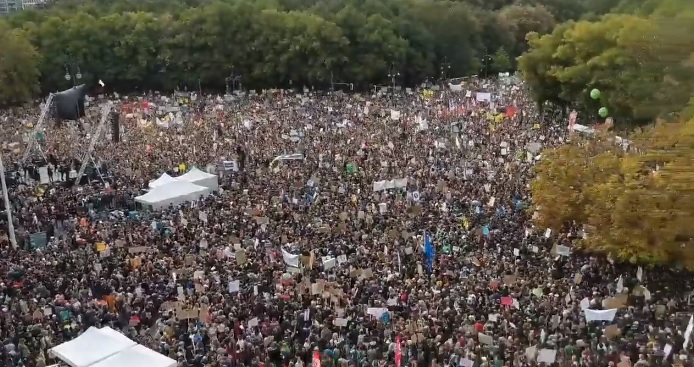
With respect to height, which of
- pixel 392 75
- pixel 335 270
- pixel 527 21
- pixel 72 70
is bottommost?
pixel 72 70

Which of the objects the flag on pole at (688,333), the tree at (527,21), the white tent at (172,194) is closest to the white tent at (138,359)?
the flag on pole at (688,333)

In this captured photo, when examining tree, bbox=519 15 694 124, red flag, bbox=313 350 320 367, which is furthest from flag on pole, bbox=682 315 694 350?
tree, bbox=519 15 694 124

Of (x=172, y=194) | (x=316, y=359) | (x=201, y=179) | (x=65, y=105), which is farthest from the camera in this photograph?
(x=65, y=105)

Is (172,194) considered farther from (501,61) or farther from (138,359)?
(501,61)

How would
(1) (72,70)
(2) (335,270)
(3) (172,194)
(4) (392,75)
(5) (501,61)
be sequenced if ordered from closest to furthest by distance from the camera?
(2) (335,270)
(3) (172,194)
(4) (392,75)
(1) (72,70)
(5) (501,61)

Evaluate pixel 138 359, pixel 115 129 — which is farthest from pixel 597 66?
pixel 138 359

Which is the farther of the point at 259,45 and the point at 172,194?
the point at 259,45

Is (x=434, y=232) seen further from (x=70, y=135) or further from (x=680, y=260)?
(x=70, y=135)
